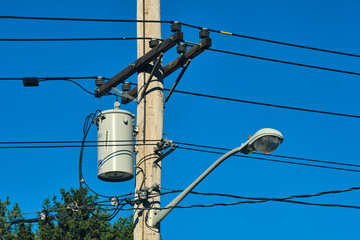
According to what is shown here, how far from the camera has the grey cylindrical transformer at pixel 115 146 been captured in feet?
36.1

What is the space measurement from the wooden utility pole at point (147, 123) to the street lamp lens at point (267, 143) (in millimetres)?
1879

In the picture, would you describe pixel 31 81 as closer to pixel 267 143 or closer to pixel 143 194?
pixel 143 194

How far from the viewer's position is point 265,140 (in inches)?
395

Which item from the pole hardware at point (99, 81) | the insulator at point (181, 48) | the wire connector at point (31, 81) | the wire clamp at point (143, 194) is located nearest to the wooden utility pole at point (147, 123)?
the wire clamp at point (143, 194)

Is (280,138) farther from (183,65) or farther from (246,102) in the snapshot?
(246,102)

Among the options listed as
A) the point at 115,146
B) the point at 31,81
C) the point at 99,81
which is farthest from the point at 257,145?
the point at 31,81

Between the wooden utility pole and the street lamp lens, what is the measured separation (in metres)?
1.88

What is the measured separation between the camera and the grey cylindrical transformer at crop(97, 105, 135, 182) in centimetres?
1101

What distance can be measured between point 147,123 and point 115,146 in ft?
2.32

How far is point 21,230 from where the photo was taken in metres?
31.9

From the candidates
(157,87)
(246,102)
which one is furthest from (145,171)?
(246,102)

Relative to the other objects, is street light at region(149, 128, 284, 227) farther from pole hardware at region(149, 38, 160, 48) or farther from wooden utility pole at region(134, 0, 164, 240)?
pole hardware at region(149, 38, 160, 48)

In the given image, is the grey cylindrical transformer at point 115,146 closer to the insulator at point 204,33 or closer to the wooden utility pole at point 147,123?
the wooden utility pole at point 147,123

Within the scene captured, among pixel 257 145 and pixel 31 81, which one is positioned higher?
pixel 31 81
